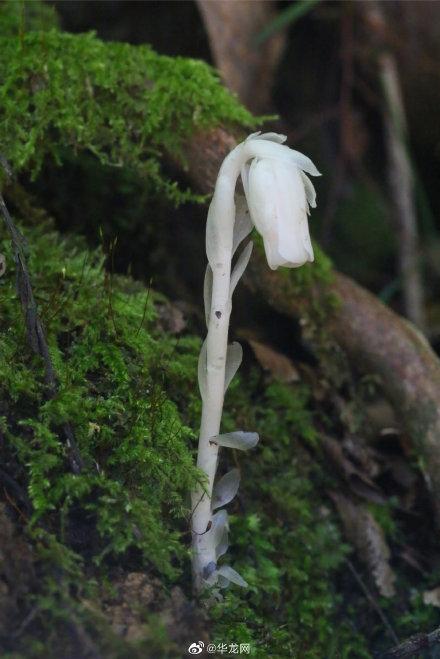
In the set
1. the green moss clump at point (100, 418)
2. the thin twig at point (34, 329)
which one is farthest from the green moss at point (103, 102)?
the thin twig at point (34, 329)

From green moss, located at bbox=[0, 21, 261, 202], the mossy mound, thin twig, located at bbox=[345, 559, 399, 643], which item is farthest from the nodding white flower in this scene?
thin twig, located at bbox=[345, 559, 399, 643]

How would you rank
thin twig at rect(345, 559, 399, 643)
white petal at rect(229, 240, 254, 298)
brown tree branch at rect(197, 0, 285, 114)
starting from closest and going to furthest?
white petal at rect(229, 240, 254, 298) < thin twig at rect(345, 559, 399, 643) < brown tree branch at rect(197, 0, 285, 114)

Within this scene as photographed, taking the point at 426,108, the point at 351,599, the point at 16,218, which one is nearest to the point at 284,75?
the point at 426,108

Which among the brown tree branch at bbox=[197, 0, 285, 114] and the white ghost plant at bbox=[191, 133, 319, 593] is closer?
the white ghost plant at bbox=[191, 133, 319, 593]

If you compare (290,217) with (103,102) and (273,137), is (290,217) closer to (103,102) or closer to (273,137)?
(273,137)

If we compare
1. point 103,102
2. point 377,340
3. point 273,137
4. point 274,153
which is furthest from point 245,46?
point 274,153

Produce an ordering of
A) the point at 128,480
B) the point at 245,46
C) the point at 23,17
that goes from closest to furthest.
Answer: the point at 128,480 → the point at 23,17 → the point at 245,46

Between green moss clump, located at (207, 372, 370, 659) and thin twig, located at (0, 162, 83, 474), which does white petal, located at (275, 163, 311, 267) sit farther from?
green moss clump, located at (207, 372, 370, 659)
